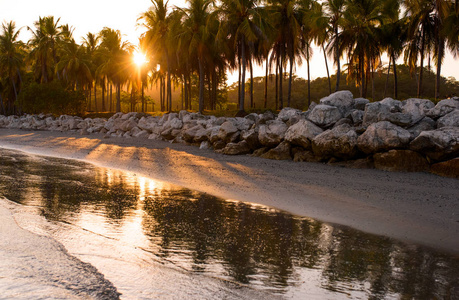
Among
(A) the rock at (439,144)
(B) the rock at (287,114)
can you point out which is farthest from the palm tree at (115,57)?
(A) the rock at (439,144)

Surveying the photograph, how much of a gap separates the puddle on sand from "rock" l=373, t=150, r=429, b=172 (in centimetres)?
500

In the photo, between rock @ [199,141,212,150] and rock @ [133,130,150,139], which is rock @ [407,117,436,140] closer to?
rock @ [199,141,212,150]

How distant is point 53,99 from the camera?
42.6m

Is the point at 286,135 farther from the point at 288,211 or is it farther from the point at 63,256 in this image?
the point at 63,256

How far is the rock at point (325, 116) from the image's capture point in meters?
12.8

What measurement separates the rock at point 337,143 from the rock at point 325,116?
114 cm

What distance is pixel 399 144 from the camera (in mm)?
10102

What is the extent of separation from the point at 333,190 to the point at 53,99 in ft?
138

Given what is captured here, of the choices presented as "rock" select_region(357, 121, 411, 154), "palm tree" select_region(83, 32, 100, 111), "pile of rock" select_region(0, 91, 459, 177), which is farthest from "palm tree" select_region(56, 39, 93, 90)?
"rock" select_region(357, 121, 411, 154)

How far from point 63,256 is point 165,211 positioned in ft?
8.21

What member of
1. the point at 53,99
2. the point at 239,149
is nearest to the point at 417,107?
the point at 239,149

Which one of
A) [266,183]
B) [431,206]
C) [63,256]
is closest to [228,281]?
[63,256]

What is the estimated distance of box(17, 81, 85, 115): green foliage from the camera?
42688 millimetres

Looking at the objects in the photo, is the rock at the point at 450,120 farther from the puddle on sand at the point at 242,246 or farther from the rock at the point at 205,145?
the rock at the point at 205,145
